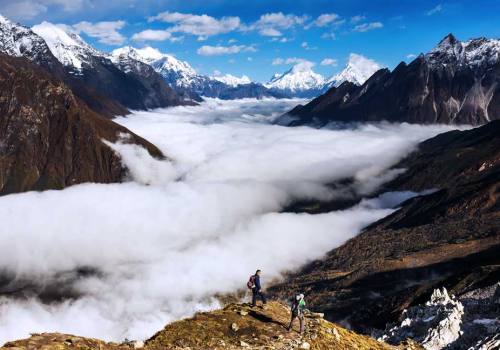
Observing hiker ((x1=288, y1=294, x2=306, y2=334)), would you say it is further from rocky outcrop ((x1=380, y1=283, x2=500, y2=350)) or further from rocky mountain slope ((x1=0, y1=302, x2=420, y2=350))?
rocky outcrop ((x1=380, y1=283, x2=500, y2=350))

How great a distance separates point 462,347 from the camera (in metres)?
93.0

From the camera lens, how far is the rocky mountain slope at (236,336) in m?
50.9

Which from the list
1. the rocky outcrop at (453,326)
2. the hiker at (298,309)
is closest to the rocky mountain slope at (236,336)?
the hiker at (298,309)

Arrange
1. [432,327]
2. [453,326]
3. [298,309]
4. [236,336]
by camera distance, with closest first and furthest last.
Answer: [236,336]
[298,309]
[453,326]
[432,327]

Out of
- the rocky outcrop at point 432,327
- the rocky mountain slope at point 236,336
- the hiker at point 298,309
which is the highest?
the hiker at point 298,309

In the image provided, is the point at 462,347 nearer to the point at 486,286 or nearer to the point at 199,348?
the point at 199,348

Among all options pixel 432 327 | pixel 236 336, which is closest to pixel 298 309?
pixel 236 336

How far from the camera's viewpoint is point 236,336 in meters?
60.5

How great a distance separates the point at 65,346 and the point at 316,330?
30187 millimetres

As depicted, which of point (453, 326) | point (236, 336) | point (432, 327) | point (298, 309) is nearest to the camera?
point (236, 336)

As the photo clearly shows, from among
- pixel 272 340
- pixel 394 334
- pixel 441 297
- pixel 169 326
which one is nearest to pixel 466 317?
pixel 394 334

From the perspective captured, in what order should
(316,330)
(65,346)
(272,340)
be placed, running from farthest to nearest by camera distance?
(316,330)
(272,340)
(65,346)

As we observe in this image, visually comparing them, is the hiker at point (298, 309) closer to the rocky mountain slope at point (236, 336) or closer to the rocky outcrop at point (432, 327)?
the rocky mountain slope at point (236, 336)

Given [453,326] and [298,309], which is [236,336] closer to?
[298,309]
